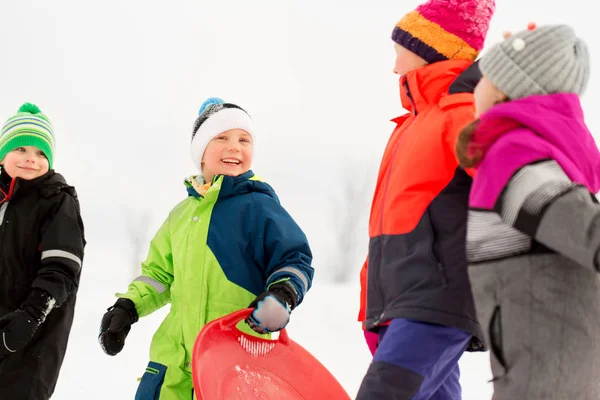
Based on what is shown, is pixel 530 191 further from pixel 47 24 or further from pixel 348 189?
pixel 47 24

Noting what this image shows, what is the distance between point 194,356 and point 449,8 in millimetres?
1320

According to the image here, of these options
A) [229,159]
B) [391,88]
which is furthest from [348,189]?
[229,159]

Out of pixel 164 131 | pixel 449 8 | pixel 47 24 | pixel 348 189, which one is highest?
pixel 47 24

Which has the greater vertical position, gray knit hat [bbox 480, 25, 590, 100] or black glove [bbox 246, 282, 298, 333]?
gray knit hat [bbox 480, 25, 590, 100]

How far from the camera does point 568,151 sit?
1510 mm

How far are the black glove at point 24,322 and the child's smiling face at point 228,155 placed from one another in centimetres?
77

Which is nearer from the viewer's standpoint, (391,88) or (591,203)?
(591,203)

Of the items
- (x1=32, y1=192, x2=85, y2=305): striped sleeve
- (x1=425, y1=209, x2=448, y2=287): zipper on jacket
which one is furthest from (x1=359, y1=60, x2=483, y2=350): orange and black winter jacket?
(x1=32, y1=192, x2=85, y2=305): striped sleeve

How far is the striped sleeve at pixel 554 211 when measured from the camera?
1334 mm

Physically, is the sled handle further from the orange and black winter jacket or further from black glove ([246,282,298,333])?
the orange and black winter jacket

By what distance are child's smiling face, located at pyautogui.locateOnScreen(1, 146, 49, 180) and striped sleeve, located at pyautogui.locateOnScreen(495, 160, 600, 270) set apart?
2174 millimetres

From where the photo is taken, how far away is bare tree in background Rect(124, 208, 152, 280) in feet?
29.1

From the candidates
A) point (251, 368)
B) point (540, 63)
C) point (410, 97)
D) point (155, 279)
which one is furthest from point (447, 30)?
point (155, 279)

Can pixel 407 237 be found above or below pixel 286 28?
below
